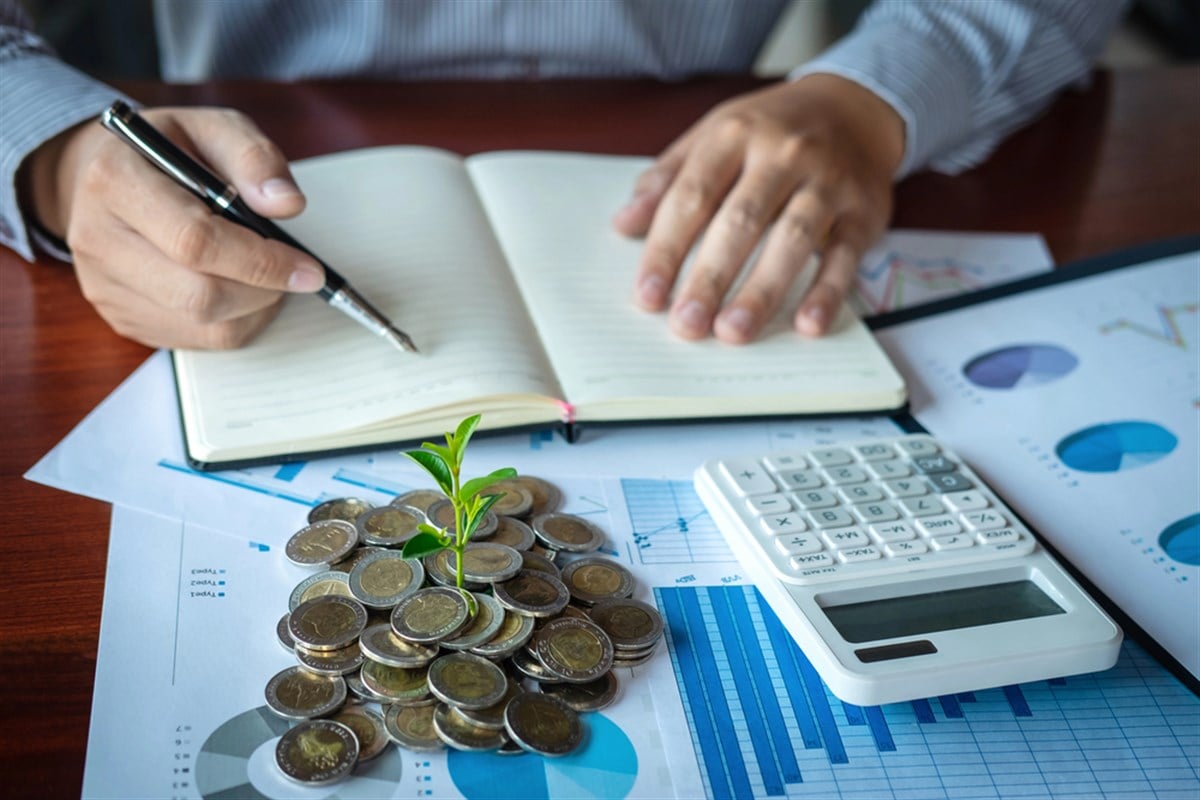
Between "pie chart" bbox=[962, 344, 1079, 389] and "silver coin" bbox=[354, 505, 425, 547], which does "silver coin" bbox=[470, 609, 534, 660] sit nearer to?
"silver coin" bbox=[354, 505, 425, 547]

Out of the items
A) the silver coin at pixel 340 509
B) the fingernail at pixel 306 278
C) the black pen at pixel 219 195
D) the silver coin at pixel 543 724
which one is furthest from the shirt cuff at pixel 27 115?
the silver coin at pixel 543 724

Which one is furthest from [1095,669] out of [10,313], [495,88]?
[495,88]

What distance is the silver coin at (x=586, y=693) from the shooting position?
59 cm

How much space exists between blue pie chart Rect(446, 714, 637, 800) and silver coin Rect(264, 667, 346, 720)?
0.24 ft

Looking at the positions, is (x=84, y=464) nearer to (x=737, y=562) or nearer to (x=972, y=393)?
(x=737, y=562)

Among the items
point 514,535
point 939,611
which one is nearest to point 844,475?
point 939,611

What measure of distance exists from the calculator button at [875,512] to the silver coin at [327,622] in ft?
1.06

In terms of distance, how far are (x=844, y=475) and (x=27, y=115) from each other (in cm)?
76

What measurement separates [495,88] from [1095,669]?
0.99 metres

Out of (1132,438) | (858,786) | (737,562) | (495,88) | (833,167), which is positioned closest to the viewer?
(858,786)

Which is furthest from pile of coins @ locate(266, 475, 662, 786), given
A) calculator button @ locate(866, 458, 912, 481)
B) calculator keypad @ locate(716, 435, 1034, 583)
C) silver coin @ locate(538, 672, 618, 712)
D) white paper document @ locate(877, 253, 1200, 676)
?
white paper document @ locate(877, 253, 1200, 676)

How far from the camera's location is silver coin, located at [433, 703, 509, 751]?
1.82ft

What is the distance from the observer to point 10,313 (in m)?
0.90

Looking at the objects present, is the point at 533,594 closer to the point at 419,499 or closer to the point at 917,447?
the point at 419,499
